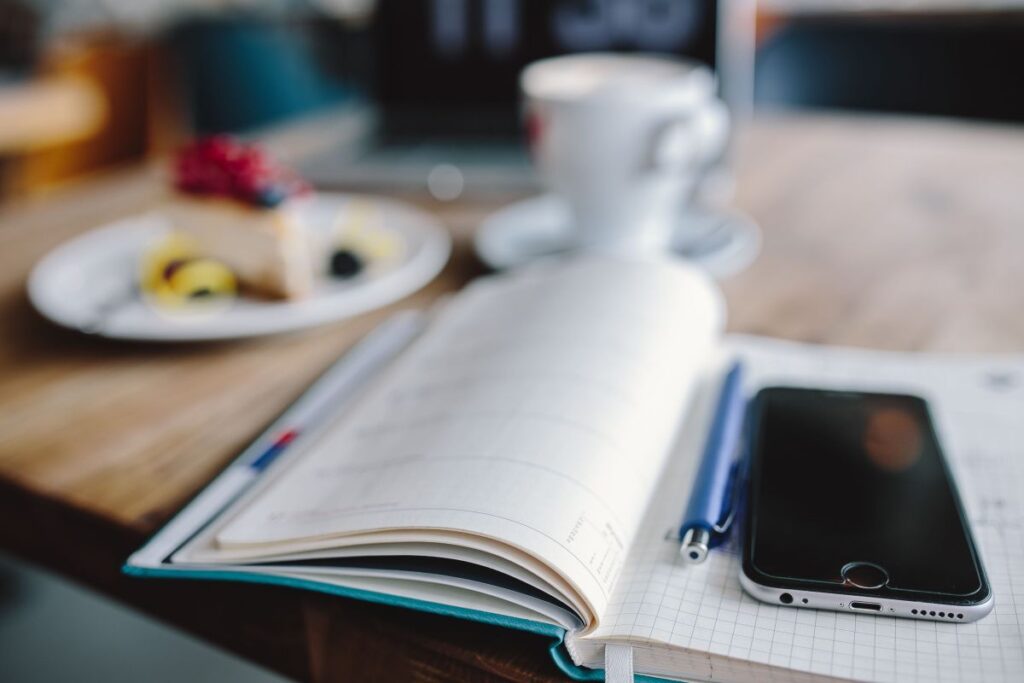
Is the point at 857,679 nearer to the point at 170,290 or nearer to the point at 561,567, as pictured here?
the point at 561,567

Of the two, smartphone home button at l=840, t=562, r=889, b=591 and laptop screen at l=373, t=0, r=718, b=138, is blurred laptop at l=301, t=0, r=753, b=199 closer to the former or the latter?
laptop screen at l=373, t=0, r=718, b=138

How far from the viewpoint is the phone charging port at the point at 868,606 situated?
0.30m

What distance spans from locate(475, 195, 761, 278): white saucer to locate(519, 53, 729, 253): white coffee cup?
0.08 ft

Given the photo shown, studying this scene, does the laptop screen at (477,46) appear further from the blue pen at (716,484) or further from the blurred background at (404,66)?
the blue pen at (716,484)

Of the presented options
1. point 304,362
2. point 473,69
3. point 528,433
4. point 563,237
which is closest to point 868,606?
point 528,433

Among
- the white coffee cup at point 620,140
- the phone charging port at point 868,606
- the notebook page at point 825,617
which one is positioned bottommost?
the notebook page at point 825,617

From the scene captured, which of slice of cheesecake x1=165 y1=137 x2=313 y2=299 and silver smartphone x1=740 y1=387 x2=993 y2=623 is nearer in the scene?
silver smartphone x1=740 y1=387 x2=993 y2=623

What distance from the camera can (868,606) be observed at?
296 mm

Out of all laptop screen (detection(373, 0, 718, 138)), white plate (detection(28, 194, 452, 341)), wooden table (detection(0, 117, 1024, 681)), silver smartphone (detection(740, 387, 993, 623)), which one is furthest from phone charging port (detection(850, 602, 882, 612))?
laptop screen (detection(373, 0, 718, 138))

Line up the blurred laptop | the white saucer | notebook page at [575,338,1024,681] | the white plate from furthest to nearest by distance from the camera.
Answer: the blurred laptop
the white saucer
the white plate
notebook page at [575,338,1024,681]

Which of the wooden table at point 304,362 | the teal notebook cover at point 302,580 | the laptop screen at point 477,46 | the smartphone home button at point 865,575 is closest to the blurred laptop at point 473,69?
the laptop screen at point 477,46

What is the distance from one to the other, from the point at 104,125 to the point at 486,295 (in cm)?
202

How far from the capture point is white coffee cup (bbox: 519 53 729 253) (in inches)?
25.2

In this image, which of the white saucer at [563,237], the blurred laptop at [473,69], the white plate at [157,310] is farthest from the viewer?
the blurred laptop at [473,69]
